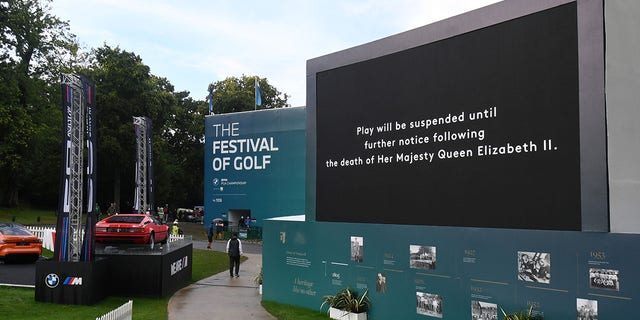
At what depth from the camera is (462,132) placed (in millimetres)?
10078

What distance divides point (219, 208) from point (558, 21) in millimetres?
34137

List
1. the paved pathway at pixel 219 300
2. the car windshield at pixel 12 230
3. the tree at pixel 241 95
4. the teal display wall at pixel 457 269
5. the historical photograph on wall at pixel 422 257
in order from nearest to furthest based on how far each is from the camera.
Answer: the teal display wall at pixel 457 269 < the historical photograph on wall at pixel 422 257 < the paved pathway at pixel 219 300 < the car windshield at pixel 12 230 < the tree at pixel 241 95

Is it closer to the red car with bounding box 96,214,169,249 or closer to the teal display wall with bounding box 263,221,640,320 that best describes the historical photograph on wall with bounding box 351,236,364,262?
the teal display wall with bounding box 263,221,640,320

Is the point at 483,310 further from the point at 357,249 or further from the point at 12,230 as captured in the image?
the point at 12,230

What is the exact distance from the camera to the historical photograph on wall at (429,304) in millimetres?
10305

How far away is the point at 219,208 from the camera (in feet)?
132

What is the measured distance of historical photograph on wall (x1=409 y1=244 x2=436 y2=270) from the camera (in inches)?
415

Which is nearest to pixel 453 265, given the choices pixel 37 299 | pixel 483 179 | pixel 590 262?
pixel 483 179

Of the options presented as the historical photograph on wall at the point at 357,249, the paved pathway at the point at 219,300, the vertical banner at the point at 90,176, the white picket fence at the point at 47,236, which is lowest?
the paved pathway at the point at 219,300

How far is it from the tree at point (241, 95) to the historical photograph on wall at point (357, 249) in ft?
155

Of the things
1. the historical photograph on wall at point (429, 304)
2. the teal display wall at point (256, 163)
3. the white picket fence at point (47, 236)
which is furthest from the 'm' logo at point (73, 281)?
the teal display wall at point (256, 163)

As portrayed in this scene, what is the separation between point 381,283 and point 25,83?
38.6m

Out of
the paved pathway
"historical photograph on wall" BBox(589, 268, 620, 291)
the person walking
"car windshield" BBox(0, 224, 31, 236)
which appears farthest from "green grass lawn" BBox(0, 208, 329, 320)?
"historical photograph on wall" BBox(589, 268, 620, 291)

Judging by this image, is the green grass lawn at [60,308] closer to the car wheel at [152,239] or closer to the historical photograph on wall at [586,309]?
the car wheel at [152,239]
